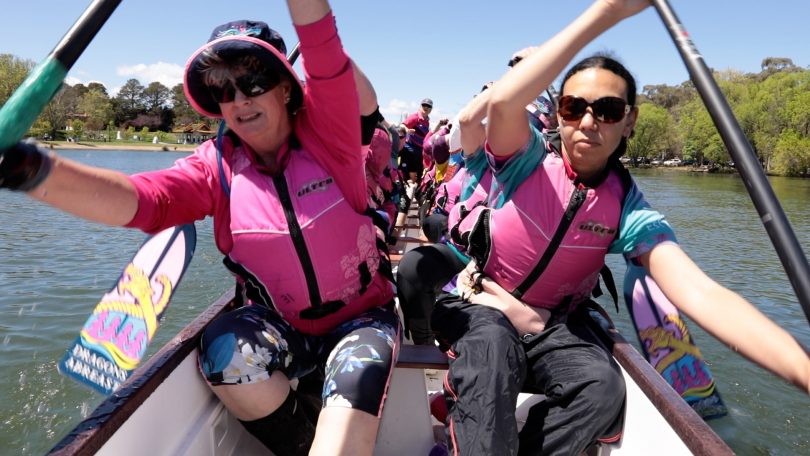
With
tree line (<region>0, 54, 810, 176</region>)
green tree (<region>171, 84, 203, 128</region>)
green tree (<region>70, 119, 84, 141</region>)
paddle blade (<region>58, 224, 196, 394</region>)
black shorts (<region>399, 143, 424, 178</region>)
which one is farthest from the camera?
green tree (<region>171, 84, 203, 128</region>)

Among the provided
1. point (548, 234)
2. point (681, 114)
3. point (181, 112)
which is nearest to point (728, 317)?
point (548, 234)

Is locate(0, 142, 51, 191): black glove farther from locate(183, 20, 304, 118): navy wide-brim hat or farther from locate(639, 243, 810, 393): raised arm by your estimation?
locate(639, 243, 810, 393): raised arm

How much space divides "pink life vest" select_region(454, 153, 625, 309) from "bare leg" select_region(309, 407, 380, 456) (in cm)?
77

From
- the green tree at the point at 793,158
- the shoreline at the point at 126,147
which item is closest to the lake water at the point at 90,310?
the green tree at the point at 793,158

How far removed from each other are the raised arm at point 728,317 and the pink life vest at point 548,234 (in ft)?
0.68

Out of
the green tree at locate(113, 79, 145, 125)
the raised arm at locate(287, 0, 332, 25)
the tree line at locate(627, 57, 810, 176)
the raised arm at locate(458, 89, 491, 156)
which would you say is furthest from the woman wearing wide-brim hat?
the green tree at locate(113, 79, 145, 125)

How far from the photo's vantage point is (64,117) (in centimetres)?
5828

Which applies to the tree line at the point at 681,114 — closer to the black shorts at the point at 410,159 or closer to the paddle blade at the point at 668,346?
the black shorts at the point at 410,159

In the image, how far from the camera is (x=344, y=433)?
4.76ft

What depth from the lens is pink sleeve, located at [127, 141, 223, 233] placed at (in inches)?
61.7

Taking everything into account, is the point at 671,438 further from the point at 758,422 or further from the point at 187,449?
the point at 758,422

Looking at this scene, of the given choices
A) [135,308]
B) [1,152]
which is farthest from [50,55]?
[135,308]

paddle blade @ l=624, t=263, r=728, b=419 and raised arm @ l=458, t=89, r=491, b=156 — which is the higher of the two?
raised arm @ l=458, t=89, r=491, b=156

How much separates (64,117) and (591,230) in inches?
2679
